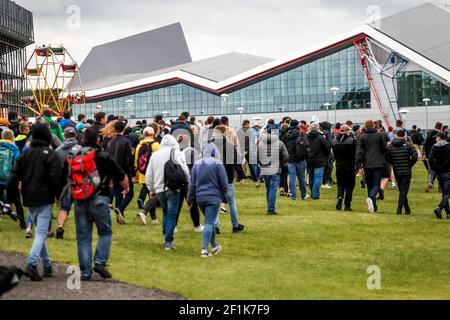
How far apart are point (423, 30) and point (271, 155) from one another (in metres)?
60.1

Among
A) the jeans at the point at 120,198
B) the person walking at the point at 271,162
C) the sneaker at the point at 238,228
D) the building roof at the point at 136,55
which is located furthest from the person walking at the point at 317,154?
the building roof at the point at 136,55

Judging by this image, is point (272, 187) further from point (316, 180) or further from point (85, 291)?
point (85, 291)

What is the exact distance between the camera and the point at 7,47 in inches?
2425

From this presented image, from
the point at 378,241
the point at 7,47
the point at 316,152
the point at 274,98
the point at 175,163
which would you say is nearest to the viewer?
the point at 175,163

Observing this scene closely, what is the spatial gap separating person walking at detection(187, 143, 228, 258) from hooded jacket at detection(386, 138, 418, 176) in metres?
7.07

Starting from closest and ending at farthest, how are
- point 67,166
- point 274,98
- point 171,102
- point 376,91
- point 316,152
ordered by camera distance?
point 67,166
point 316,152
point 376,91
point 274,98
point 171,102

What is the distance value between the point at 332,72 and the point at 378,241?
59.5 m

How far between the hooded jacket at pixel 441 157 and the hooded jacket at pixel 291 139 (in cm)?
389

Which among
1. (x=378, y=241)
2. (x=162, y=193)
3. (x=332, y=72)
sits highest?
(x=332, y=72)

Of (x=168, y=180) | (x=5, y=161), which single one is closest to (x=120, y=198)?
(x=5, y=161)

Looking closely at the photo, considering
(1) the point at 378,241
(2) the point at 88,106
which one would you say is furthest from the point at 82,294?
(2) the point at 88,106

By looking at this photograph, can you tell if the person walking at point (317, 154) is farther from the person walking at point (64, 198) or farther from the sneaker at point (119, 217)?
the person walking at point (64, 198)

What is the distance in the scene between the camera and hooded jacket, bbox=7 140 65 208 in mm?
11000

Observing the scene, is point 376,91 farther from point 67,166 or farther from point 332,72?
point 67,166
